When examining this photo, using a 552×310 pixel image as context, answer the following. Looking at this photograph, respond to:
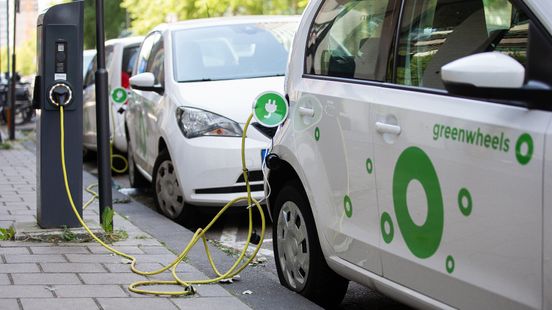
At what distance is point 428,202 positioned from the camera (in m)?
4.26

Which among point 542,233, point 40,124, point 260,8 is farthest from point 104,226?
point 260,8

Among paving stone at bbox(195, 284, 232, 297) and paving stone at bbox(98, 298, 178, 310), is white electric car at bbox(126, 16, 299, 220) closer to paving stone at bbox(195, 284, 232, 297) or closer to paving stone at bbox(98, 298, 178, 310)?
paving stone at bbox(195, 284, 232, 297)

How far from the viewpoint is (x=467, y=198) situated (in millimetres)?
3996

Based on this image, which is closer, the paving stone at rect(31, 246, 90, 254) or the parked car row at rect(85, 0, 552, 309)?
the parked car row at rect(85, 0, 552, 309)

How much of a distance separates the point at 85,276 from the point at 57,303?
0.76 m

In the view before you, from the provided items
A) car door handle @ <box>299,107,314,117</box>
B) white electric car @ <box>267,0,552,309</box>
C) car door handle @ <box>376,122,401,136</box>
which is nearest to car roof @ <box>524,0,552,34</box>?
white electric car @ <box>267,0,552,309</box>

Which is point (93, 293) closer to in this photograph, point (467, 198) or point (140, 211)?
point (467, 198)

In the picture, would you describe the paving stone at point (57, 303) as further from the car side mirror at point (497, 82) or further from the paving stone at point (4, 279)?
the car side mirror at point (497, 82)

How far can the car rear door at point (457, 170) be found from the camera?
3.71 metres

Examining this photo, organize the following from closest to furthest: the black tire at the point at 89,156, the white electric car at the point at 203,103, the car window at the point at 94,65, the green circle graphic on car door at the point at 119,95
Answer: the white electric car at the point at 203,103 < the green circle graphic on car door at the point at 119,95 < the car window at the point at 94,65 < the black tire at the point at 89,156

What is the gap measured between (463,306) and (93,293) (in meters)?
2.11

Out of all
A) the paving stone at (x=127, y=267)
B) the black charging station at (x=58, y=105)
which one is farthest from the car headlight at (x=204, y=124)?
the paving stone at (x=127, y=267)

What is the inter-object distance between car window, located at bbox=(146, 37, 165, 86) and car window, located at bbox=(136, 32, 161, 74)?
0.53ft

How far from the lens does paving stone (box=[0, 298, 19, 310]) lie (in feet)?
16.3
